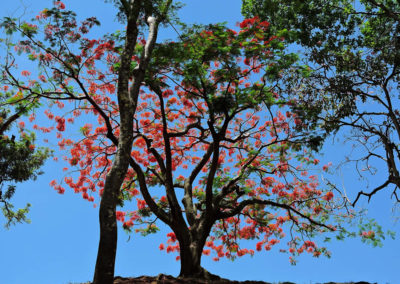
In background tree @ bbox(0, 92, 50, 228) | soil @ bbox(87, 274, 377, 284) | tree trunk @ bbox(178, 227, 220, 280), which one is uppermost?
background tree @ bbox(0, 92, 50, 228)

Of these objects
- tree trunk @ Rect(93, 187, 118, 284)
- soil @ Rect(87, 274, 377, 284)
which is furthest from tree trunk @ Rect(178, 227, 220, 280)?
tree trunk @ Rect(93, 187, 118, 284)

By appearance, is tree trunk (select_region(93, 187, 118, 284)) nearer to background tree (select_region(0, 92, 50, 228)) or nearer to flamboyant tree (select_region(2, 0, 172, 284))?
flamboyant tree (select_region(2, 0, 172, 284))

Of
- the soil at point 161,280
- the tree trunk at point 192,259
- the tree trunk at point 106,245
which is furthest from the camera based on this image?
the tree trunk at point 192,259

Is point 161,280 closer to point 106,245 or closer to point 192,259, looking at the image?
point 192,259

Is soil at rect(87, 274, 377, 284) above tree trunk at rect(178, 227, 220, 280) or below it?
below

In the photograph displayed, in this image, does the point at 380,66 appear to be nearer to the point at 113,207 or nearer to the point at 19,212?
the point at 113,207

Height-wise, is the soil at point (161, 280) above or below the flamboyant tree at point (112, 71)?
below

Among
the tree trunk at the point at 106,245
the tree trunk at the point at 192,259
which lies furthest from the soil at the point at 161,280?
the tree trunk at the point at 106,245

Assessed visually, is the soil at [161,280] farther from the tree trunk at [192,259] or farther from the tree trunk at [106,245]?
the tree trunk at [106,245]

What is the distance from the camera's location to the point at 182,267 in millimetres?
9039

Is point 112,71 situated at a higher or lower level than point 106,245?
higher

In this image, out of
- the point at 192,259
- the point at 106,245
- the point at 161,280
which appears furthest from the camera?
the point at 192,259

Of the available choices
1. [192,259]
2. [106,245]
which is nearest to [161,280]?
[192,259]

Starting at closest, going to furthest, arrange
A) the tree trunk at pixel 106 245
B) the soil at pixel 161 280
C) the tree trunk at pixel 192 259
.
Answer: the tree trunk at pixel 106 245, the soil at pixel 161 280, the tree trunk at pixel 192 259
